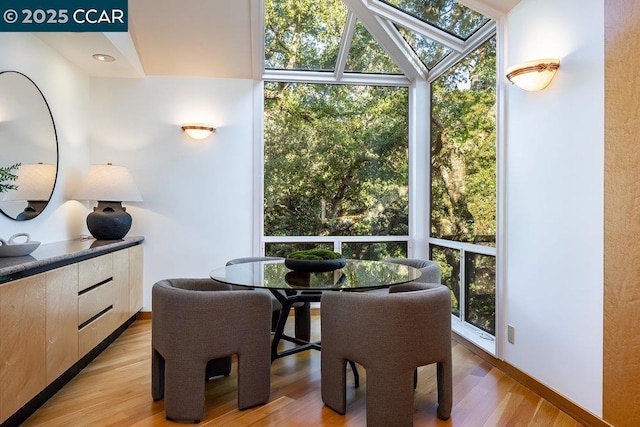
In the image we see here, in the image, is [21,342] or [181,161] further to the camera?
[181,161]

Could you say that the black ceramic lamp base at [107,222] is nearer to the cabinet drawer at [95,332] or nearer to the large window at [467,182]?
the cabinet drawer at [95,332]

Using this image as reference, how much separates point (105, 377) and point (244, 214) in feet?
6.27

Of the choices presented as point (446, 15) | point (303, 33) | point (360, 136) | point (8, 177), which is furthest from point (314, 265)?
point (303, 33)

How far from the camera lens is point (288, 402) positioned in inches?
91.4

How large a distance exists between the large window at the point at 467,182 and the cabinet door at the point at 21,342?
2.91 metres

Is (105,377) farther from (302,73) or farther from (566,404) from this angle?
(302,73)

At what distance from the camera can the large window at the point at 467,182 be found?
312 centimetres

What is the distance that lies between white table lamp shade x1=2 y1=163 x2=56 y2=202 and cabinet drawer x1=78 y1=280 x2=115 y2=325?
772 mm

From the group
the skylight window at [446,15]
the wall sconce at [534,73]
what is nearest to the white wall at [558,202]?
the wall sconce at [534,73]

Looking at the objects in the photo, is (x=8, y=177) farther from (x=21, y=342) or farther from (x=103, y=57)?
(x=103, y=57)

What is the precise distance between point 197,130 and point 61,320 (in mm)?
2155

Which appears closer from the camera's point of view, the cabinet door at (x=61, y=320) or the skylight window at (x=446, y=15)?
the cabinet door at (x=61, y=320)

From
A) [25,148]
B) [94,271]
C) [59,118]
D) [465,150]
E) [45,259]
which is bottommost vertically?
[94,271]

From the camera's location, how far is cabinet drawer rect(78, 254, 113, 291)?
2662 millimetres
